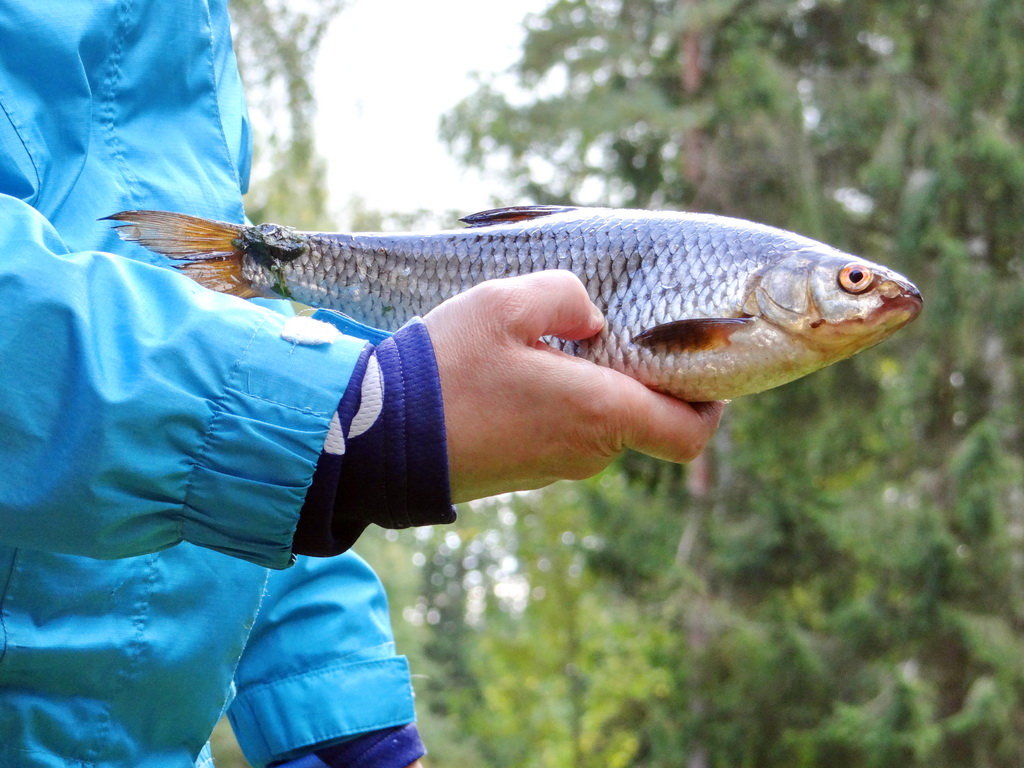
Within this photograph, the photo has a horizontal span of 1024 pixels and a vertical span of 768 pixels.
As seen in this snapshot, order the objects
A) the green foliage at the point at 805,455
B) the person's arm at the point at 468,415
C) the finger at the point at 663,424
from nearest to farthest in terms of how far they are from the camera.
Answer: the person's arm at the point at 468,415 → the finger at the point at 663,424 → the green foliage at the point at 805,455

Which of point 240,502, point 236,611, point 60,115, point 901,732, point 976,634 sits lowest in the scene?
point 901,732

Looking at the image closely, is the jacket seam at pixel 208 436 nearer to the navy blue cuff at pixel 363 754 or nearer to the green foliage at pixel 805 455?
the navy blue cuff at pixel 363 754

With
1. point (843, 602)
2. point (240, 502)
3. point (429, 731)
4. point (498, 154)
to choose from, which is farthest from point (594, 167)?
point (240, 502)

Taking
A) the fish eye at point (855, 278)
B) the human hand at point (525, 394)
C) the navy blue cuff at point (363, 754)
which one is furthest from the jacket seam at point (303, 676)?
the fish eye at point (855, 278)

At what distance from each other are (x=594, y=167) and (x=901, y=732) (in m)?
6.71

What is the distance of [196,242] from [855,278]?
0.87 metres

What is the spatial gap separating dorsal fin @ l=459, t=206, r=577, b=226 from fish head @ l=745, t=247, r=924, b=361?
12.0 inches

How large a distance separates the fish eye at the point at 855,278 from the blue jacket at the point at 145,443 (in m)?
0.70

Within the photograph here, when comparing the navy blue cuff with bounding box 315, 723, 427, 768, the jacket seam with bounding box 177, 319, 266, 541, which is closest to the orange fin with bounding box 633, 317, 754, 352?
the jacket seam with bounding box 177, 319, 266, 541

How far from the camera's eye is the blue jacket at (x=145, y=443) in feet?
3.59

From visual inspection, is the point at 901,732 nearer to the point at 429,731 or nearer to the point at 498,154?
the point at 498,154

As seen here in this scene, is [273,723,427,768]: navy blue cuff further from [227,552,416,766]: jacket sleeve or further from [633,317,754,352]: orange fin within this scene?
[633,317,754,352]: orange fin

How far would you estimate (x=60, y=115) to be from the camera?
1454 millimetres

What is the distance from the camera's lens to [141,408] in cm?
110
